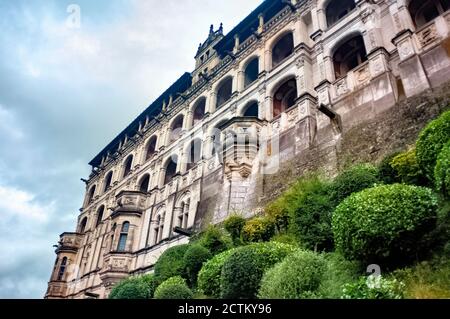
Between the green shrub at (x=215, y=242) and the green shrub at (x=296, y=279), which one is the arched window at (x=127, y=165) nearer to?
the green shrub at (x=215, y=242)

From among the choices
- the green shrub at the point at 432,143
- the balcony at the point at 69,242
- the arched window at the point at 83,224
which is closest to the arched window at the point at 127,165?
the arched window at the point at 83,224

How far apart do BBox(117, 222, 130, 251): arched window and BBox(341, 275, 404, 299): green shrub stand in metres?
20.8

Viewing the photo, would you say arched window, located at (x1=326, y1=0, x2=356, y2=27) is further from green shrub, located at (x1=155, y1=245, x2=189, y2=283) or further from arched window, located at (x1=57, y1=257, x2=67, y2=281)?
arched window, located at (x1=57, y1=257, x2=67, y2=281)

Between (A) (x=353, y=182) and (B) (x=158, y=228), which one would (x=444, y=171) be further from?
(B) (x=158, y=228)

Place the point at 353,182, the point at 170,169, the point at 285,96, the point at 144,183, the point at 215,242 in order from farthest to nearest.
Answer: the point at 144,183 → the point at 170,169 → the point at 285,96 → the point at 215,242 → the point at 353,182

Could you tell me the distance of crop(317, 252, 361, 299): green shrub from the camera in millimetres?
5982

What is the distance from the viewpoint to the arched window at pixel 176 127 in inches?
1044

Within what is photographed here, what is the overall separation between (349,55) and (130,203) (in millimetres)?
17923

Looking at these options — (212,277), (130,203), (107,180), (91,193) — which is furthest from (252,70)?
(91,193)

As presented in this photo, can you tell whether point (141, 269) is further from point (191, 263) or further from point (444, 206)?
point (444, 206)

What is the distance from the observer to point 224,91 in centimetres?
2428

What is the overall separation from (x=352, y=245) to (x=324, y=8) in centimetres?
1543

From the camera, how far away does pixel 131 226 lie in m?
23.8

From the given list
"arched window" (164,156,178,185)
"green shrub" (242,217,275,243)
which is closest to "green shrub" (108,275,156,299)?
"green shrub" (242,217,275,243)
